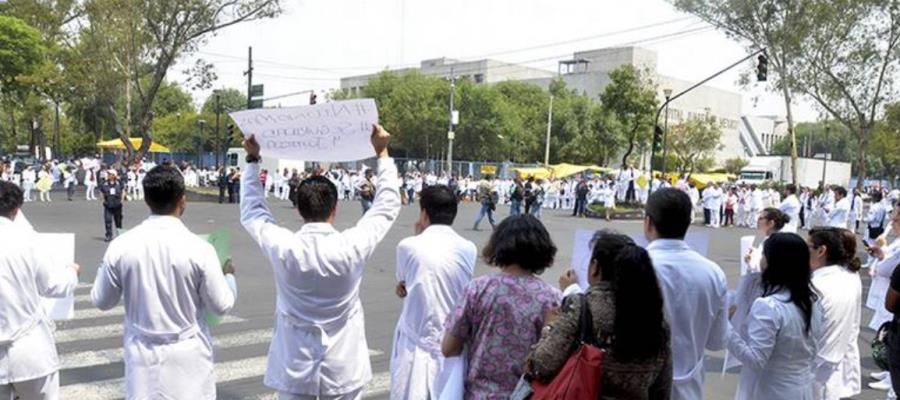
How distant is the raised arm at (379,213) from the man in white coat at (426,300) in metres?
0.28

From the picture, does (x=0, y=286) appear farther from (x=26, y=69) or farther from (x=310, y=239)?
(x=26, y=69)

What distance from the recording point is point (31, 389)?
401 centimetres

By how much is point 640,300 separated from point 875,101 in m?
39.3

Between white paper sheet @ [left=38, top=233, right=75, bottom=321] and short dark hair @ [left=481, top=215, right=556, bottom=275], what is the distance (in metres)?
2.44

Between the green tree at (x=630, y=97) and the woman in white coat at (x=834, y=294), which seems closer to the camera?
the woman in white coat at (x=834, y=294)

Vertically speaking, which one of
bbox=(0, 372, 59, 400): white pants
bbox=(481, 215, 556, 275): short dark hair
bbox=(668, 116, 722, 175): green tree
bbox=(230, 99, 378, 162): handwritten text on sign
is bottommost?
bbox=(0, 372, 59, 400): white pants

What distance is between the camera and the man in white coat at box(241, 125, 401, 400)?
350 centimetres

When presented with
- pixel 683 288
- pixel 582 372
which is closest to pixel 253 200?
pixel 582 372

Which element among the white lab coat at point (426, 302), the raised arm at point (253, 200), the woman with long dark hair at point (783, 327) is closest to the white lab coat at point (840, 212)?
the woman with long dark hair at point (783, 327)

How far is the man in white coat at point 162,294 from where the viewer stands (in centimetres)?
345

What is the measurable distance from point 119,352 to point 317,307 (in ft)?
15.2

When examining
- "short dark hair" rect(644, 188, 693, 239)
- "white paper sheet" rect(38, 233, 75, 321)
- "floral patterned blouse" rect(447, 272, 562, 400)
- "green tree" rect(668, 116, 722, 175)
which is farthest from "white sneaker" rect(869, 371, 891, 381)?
"green tree" rect(668, 116, 722, 175)

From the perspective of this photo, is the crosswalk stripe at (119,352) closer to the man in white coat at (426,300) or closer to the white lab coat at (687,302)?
the man in white coat at (426,300)

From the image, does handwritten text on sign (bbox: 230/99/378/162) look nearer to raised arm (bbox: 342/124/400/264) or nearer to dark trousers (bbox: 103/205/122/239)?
raised arm (bbox: 342/124/400/264)
